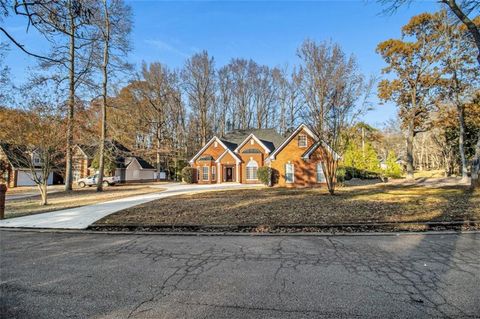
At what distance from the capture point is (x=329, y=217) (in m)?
8.34

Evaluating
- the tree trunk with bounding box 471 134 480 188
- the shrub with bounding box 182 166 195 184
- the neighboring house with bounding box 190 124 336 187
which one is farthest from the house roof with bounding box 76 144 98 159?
the tree trunk with bounding box 471 134 480 188

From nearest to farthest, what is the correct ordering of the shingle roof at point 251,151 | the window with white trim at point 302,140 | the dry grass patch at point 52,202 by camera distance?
the dry grass patch at point 52,202 < the window with white trim at point 302,140 < the shingle roof at point 251,151

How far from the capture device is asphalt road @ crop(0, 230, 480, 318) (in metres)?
3.05

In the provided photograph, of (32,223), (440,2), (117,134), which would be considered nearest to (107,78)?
(117,134)

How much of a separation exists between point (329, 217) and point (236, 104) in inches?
1636

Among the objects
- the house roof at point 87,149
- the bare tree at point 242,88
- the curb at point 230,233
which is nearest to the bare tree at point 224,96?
the bare tree at point 242,88

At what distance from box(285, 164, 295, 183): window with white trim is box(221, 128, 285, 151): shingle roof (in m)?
7.89

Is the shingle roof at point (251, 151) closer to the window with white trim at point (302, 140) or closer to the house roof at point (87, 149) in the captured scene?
the window with white trim at point (302, 140)

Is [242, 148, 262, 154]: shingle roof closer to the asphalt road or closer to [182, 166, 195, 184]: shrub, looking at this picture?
[182, 166, 195, 184]: shrub

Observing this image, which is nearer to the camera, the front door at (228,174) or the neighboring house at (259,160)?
the neighboring house at (259,160)

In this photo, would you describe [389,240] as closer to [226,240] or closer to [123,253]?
[226,240]

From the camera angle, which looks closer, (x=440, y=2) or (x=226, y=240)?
(x=226, y=240)

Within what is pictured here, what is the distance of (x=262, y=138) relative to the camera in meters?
36.2

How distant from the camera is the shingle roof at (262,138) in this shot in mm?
34581
